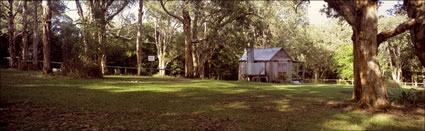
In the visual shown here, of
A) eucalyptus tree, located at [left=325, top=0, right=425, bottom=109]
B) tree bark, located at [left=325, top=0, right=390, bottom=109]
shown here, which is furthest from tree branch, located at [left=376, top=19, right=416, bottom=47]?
tree bark, located at [left=325, top=0, right=390, bottom=109]

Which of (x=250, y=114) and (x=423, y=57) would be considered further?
(x=423, y=57)

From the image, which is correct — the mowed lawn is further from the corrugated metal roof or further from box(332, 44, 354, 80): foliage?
box(332, 44, 354, 80): foliage

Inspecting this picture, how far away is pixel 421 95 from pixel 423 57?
214 cm

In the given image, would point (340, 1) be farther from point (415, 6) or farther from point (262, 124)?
point (262, 124)

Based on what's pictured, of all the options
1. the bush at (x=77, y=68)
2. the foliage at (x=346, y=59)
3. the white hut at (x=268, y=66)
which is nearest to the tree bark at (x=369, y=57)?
the bush at (x=77, y=68)

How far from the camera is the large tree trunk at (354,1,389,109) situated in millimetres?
7734

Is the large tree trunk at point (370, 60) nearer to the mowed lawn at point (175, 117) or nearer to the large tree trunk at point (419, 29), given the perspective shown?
the mowed lawn at point (175, 117)

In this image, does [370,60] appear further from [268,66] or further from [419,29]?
[268,66]

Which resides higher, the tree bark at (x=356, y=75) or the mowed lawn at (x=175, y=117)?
the tree bark at (x=356, y=75)

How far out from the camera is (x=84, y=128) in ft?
15.3

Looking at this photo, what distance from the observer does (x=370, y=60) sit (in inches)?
308

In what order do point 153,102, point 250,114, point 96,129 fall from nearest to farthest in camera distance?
1. point 96,129
2. point 250,114
3. point 153,102

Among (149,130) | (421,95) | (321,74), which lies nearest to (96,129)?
(149,130)

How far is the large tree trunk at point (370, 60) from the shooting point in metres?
7.73
